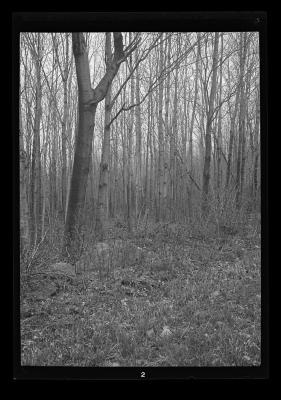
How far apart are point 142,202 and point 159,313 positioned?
1.11 metres

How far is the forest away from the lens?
2.86 metres

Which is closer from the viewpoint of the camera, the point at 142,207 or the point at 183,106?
the point at 183,106

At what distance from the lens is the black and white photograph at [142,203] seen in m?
2.86

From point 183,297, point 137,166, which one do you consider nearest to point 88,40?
point 137,166

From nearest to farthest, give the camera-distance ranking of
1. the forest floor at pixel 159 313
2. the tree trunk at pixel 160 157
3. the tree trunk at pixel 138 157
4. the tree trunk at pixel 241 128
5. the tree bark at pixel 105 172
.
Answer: the forest floor at pixel 159 313
the tree trunk at pixel 241 128
the tree trunk at pixel 160 157
the tree bark at pixel 105 172
the tree trunk at pixel 138 157

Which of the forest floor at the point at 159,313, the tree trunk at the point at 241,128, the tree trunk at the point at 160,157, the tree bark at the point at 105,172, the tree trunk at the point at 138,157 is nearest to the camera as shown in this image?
the forest floor at the point at 159,313

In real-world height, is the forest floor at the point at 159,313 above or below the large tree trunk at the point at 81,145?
below

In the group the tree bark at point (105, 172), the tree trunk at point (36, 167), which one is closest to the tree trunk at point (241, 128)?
the tree bark at point (105, 172)

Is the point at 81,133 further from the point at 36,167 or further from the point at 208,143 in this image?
the point at 208,143

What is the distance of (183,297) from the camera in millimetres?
3068

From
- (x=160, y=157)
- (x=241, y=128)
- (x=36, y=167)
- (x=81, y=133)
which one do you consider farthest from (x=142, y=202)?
(x=241, y=128)

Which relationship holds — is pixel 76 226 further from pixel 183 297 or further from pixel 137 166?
pixel 183 297

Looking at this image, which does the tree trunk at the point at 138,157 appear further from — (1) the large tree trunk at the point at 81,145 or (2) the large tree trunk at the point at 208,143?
(2) the large tree trunk at the point at 208,143

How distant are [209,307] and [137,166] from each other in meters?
1.65
